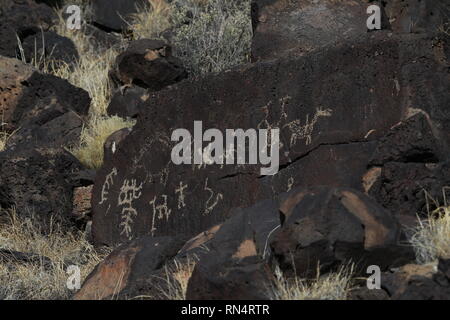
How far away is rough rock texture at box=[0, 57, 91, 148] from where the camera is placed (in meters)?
11.2

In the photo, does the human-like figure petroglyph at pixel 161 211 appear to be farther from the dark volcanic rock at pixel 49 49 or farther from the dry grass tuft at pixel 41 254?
the dark volcanic rock at pixel 49 49

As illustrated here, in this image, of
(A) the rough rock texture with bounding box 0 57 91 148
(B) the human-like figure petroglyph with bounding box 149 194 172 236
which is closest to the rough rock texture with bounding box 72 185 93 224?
(A) the rough rock texture with bounding box 0 57 91 148

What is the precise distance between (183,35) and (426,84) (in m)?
5.61

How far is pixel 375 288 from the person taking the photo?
6145 mm

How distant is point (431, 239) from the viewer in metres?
6.61

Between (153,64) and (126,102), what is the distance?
0.50m

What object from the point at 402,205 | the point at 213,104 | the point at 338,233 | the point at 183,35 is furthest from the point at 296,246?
the point at 183,35

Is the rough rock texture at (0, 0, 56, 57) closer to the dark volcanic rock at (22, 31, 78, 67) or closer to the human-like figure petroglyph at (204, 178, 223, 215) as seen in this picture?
the dark volcanic rock at (22, 31, 78, 67)

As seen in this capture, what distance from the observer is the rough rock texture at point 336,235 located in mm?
6234

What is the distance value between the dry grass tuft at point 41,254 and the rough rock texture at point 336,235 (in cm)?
201

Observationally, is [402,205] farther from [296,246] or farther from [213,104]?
[213,104]

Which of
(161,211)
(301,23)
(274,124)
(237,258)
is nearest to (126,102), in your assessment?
(301,23)
